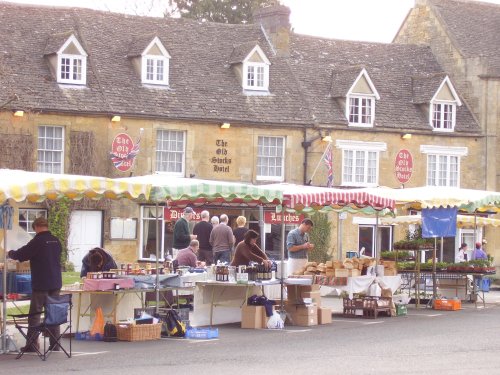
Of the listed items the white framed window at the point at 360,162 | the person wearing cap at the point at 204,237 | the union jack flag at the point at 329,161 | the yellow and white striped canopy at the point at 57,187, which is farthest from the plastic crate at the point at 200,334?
the white framed window at the point at 360,162

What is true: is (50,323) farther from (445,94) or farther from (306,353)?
(445,94)

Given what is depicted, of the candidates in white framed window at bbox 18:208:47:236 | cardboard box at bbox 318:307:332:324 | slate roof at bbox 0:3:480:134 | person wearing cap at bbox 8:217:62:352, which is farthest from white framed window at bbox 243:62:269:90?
person wearing cap at bbox 8:217:62:352

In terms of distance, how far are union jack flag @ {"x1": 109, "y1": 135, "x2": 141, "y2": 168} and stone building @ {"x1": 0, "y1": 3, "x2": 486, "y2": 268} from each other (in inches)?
2.0

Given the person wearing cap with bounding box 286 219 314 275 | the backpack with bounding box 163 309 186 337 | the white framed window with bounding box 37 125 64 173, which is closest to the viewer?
the backpack with bounding box 163 309 186 337

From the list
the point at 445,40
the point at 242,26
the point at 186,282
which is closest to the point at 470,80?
the point at 445,40

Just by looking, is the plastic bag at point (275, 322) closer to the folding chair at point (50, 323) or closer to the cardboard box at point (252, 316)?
the cardboard box at point (252, 316)

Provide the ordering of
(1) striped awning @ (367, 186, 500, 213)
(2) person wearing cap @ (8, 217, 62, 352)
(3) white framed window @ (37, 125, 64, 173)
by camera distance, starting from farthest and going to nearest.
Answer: (3) white framed window @ (37, 125, 64, 173)
(1) striped awning @ (367, 186, 500, 213)
(2) person wearing cap @ (8, 217, 62, 352)

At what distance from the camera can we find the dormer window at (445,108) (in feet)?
153

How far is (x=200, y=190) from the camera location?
20141 mm

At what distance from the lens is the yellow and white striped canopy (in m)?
16.5

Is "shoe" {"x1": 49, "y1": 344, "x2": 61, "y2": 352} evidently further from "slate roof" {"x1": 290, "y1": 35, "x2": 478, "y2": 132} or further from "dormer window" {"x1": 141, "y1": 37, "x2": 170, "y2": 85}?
"slate roof" {"x1": 290, "y1": 35, "x2": 478, "y2": 132}

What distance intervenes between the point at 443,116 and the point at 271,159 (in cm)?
797

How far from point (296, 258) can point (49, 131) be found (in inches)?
650

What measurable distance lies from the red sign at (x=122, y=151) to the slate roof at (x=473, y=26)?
50.7 feet
